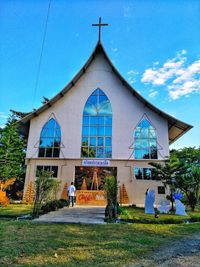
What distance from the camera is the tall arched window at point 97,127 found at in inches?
666

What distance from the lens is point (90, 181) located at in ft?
58.8

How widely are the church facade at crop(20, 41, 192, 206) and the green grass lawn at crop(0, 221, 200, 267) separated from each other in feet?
31.5

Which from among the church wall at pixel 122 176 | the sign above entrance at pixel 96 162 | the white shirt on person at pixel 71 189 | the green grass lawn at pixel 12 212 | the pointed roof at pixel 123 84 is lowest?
the green grass lawn at pixel 12 212

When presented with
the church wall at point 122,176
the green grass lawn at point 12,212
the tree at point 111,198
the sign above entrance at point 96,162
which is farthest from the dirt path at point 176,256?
the sign above entrance at point 96,162

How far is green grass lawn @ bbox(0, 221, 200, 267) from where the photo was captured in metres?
3.66

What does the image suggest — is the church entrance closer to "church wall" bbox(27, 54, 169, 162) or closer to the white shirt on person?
"church wall" bbox(27, 54, 169, 162)

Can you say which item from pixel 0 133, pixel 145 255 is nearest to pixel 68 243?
pixel 145 255

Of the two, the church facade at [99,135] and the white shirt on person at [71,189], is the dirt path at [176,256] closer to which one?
the white shirt on person at [71,189]

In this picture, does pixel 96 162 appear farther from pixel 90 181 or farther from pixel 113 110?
pixel 113 110

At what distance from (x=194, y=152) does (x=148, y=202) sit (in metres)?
18.4

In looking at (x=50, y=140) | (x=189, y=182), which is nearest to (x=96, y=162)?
(x=50, y=140)

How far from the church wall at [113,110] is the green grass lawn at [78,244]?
34.0ft

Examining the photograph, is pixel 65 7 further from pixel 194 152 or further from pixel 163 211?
pixel 194 152

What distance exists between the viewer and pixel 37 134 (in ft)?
57.8
